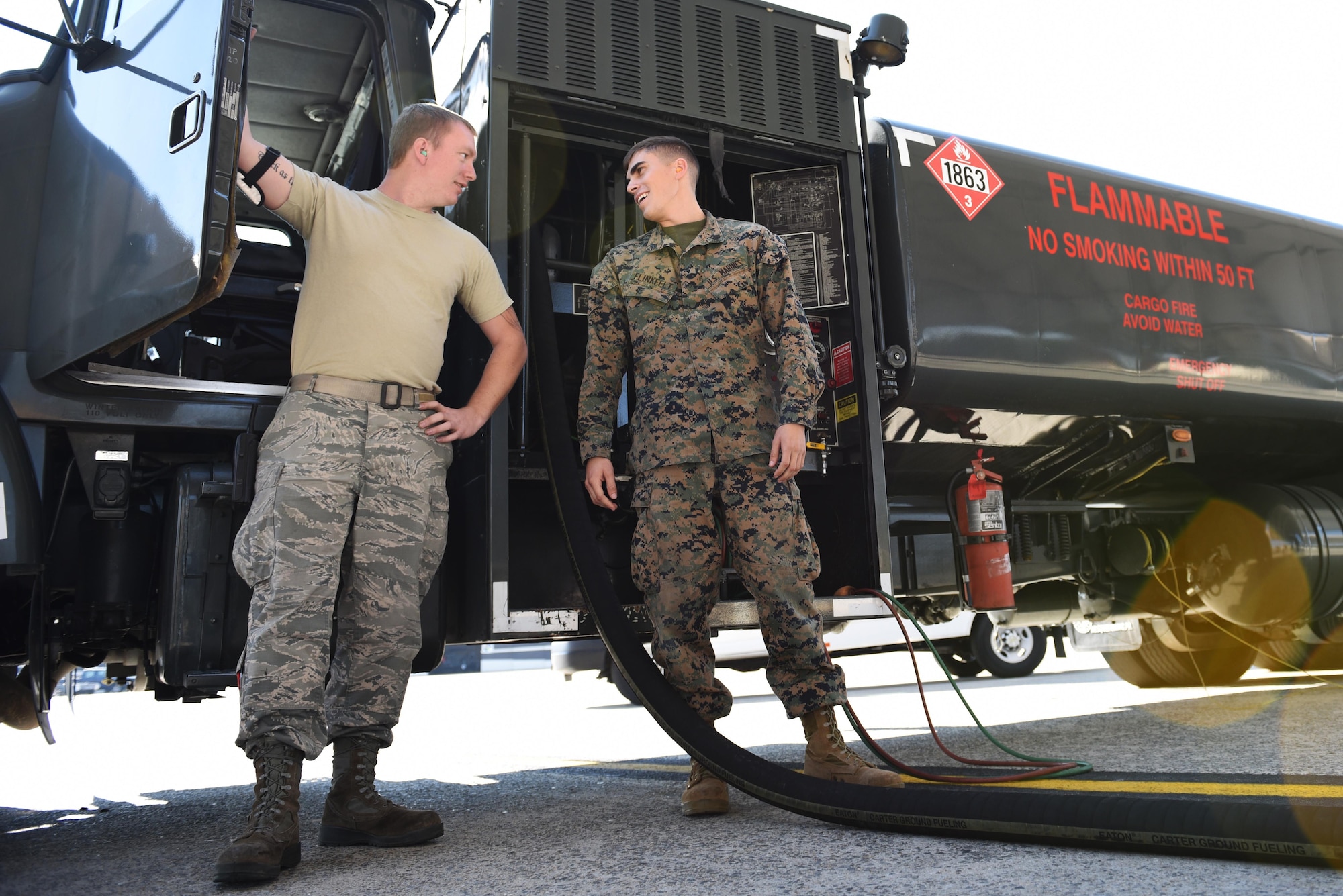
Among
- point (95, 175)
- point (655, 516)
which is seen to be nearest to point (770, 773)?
point (655, 516)

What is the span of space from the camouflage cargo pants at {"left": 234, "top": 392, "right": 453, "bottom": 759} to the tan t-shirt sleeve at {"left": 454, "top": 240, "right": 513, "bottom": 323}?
1.21 feet

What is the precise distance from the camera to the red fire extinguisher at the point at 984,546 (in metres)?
3.88

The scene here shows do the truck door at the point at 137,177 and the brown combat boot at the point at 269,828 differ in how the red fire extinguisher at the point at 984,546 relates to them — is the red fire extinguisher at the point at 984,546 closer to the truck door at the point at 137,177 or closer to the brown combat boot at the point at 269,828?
the brown combat boot at the point at 269,828

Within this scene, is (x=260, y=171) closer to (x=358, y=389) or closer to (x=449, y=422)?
(x=358, y=389)

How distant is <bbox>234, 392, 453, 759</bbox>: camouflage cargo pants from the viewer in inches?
87.4

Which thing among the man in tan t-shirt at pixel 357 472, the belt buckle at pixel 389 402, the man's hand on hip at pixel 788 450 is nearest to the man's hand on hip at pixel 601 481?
the man in tan t-shirt at pixel 357 472

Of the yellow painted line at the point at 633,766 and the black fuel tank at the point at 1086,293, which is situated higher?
the black fuel tank at the point at 1086,293

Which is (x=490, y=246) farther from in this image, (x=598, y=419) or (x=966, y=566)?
(x=966, y=566)

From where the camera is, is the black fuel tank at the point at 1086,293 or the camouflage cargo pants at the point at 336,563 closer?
the camouflage cargo pants at the point at 336,563

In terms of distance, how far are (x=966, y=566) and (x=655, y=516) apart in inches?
69.1

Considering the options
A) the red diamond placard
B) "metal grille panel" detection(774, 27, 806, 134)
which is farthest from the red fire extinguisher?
"metal grille panel" detection(774, 27, 806, 134)

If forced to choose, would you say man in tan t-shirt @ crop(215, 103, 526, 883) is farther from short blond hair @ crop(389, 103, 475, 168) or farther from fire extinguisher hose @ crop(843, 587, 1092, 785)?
fire extinguisher hose @ crop(843, 587, 1092, 785)

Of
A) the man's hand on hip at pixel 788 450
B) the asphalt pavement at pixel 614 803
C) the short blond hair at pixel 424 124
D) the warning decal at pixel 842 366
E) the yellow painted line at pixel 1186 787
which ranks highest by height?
the short blond hair at pixel 424 124

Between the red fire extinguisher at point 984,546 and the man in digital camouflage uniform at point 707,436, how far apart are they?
1379 millimetres
